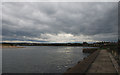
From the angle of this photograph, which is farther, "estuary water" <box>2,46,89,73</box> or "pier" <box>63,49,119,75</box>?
"estuary water" <box>2,46,89,73</box>

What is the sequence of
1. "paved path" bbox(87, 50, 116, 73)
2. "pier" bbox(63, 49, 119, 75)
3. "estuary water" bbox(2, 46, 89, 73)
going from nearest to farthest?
"pier" bbox(63, 49, 119, 75)
"paved path" bbox(87, 50, 116, 73)
"estuary water" bbox(2, 46, 89, 73)

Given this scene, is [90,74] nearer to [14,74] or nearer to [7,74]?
[14,74]

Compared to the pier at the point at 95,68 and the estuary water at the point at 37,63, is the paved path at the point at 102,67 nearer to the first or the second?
the pier at the point at 95,68

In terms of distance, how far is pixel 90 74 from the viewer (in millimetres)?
9258

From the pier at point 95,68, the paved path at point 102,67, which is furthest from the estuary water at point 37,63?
the paved path at point 102,67

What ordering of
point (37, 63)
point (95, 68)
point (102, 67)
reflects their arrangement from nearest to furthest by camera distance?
point (95, 68), point (102, 67), point (37, 63)

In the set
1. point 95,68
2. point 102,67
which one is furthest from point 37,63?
point 102,67

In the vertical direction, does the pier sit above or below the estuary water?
above

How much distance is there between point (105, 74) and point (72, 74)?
2979 mm

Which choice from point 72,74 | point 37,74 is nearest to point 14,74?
point 37,74

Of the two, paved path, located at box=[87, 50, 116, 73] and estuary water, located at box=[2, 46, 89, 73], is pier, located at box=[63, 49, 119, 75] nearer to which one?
paved path, located at box=[87, 50, 116, 73]

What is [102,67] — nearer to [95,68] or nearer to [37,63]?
[95,68]

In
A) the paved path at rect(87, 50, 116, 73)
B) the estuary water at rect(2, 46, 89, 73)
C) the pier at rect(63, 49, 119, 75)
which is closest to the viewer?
the pier at rect(63, 49, 119, 75)

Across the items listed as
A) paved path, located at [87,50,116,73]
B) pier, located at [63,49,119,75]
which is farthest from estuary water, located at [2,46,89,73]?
paved path, located at [87,50,116,73]
